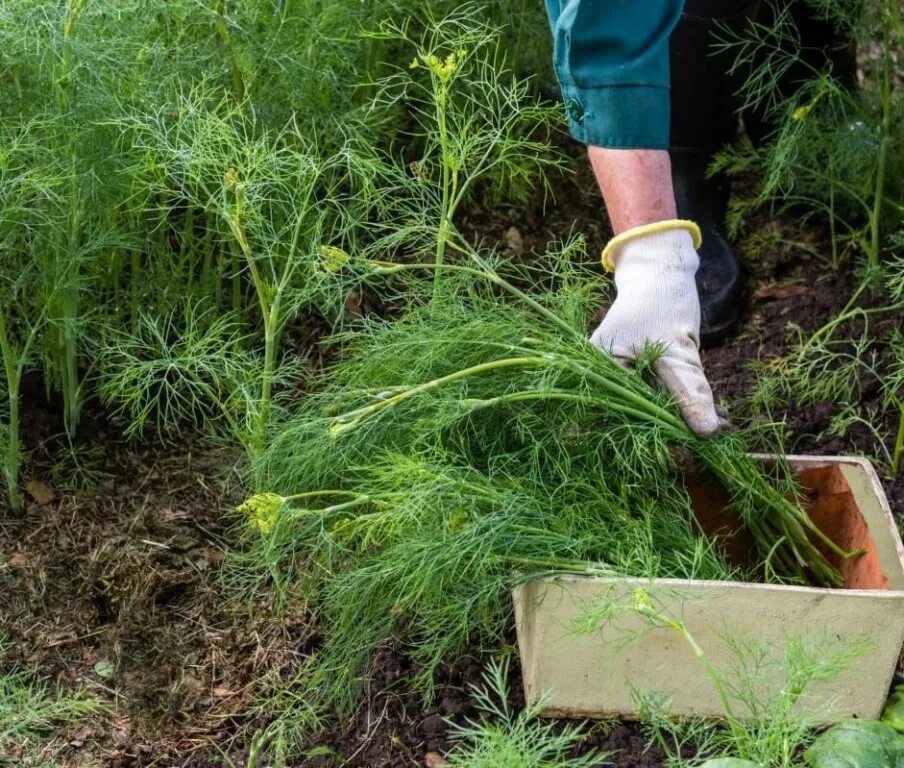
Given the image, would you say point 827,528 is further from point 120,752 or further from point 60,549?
point 60,549

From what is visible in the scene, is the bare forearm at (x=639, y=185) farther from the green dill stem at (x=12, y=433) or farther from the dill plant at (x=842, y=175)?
the green dill stem at (x=12, y=433)

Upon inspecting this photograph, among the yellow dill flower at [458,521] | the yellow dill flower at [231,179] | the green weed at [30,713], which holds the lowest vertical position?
the green weed at [30,713]

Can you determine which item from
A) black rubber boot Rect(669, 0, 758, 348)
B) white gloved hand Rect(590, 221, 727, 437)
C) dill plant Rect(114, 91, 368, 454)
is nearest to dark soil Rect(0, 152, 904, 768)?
black rubber boot Rect(669, 0, 758, 348)

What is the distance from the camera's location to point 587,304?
239 centimetres

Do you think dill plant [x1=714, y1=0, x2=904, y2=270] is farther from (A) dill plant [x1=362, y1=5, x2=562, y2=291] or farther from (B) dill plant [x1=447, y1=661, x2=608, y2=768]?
(B) dill plant [x1=447, y1=661, x2=608, y2=768]

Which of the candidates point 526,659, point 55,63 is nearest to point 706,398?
point 526,659

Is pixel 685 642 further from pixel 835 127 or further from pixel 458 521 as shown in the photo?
pixel 835 127

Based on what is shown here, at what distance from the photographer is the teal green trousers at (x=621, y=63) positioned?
2.20m

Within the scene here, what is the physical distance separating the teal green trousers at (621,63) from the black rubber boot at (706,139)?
0.79 metres

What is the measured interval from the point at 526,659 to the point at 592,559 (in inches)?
8.1

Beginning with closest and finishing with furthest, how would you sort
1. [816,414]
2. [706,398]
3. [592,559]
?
[592,559] < [706,398] < [816,414]

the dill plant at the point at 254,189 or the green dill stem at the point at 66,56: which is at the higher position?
the green dill stem at the point at 66,56

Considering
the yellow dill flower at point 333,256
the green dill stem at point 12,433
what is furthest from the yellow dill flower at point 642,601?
the green dill stem at point 12,433

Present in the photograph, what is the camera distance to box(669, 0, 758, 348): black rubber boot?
303 centimetres
